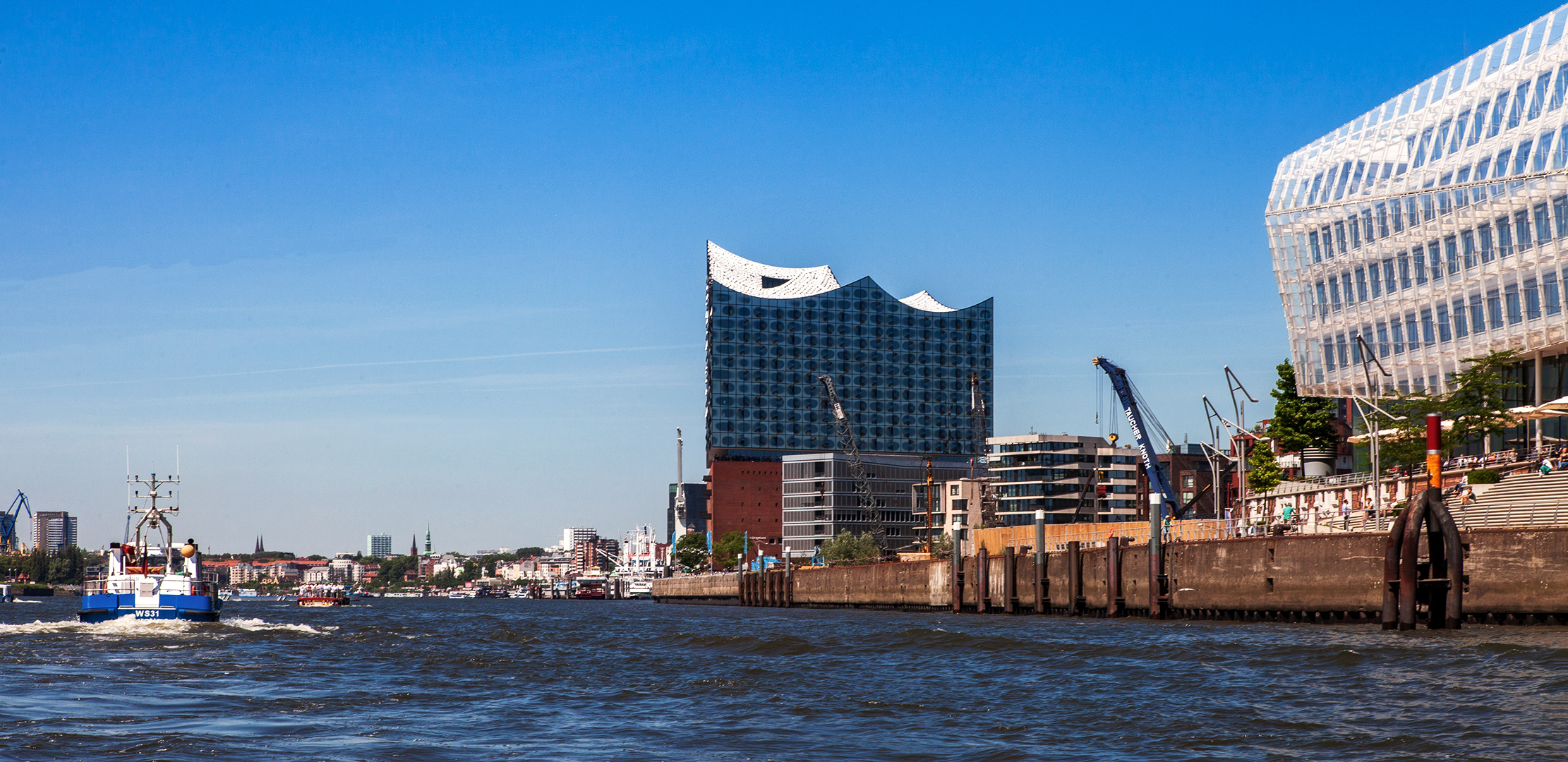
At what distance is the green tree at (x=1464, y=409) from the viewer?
70.5m

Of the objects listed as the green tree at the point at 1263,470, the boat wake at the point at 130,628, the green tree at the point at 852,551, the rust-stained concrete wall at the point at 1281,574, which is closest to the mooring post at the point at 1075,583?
the rust-stained concrete wall at the point at 1281,574

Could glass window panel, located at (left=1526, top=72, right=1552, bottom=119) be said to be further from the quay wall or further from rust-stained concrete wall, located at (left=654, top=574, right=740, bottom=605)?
rust-stained concrete wall, located at (left=654, top=574, right=740, bottom=605)

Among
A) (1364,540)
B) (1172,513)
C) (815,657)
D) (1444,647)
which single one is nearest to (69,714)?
(815,657)

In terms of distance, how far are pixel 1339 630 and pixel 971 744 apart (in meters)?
27.7

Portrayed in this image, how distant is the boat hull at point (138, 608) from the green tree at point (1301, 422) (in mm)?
70504

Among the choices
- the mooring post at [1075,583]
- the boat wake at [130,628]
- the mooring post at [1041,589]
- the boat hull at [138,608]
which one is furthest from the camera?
the mooring post at [1041,589]

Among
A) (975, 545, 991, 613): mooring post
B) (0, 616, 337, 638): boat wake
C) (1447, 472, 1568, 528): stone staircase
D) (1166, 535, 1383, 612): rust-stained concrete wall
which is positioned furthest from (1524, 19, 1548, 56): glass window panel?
(0, 616, 337, 638): boat wake

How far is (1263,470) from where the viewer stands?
354 feet

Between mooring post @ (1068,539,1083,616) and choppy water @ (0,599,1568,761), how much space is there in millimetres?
20684

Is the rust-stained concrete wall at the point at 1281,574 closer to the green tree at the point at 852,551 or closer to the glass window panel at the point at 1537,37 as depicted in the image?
the glass window panel at the point at 1537,37

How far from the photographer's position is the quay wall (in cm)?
4553

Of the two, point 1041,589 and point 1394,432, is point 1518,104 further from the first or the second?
point 1041,589

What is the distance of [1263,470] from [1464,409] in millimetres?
36499

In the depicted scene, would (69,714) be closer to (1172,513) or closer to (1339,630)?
(1339,630)
